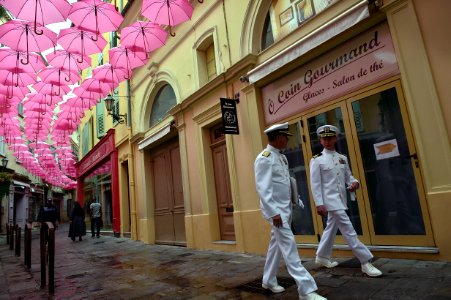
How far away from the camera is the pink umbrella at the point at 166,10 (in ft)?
22.3

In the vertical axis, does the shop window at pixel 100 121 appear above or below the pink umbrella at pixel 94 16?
above

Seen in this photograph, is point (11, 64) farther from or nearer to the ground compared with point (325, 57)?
farther from the ground

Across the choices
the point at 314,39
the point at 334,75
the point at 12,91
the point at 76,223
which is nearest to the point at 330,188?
the point at 334,75

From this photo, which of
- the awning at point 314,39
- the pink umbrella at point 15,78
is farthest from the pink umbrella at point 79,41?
the awning at point 314,39

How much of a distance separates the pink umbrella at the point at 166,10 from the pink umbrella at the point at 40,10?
147 centimetres

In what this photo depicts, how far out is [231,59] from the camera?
7.48 m

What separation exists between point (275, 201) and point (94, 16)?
525cm

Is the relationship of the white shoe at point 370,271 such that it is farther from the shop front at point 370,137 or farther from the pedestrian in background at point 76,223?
the pedestrian in background at point 76,223

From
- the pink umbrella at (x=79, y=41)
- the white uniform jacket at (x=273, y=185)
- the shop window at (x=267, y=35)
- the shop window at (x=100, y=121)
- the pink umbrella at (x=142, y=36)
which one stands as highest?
the shop window at (x=100, y=121)

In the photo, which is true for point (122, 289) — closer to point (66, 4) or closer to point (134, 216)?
point (66, 4)

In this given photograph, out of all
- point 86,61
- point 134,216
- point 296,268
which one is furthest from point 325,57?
point 134,216

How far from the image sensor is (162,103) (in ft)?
36.0

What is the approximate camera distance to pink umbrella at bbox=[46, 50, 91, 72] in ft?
25.8

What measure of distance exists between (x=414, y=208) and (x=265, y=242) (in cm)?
266
